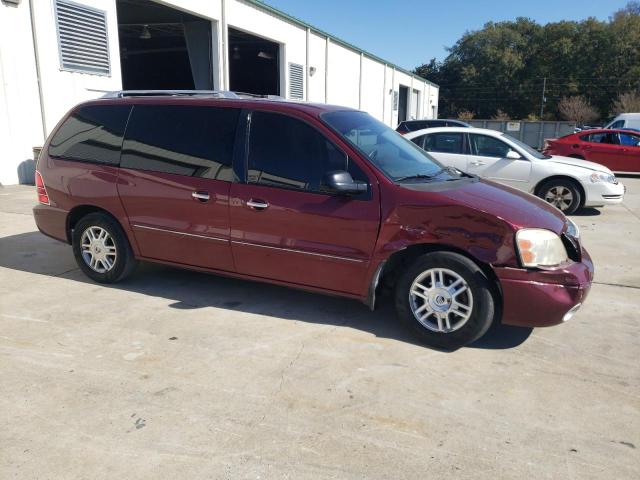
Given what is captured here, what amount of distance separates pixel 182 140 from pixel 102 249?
1.42 m

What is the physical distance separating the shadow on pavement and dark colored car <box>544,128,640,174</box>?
12785mm

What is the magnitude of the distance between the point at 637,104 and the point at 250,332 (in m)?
50.0

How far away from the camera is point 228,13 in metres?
16.0

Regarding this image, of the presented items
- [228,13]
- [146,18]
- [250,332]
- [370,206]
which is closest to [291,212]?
[370,206]

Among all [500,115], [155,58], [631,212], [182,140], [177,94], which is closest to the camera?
[182,140]

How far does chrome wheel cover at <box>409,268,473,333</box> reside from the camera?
3742 millimetres

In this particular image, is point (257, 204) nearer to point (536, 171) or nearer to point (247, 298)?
point (247, 298)

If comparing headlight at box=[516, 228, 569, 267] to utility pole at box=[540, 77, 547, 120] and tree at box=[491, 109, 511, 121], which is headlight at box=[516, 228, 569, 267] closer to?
tree at box=[491, 109, 511, 121]

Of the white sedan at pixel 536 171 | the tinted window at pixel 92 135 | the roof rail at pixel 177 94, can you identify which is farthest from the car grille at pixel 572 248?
the white sedan at pixel 536 171

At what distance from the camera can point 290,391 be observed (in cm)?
327

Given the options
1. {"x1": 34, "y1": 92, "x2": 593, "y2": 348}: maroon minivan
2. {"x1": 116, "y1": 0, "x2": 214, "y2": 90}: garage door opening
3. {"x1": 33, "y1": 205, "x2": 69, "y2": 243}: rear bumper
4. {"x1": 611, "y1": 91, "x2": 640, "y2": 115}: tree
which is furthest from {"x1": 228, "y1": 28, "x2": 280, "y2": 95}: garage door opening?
{"x1": 611, "y1": 91, "x2": 640, "y2": 115}: tree

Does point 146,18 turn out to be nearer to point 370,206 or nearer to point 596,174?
point 596,174

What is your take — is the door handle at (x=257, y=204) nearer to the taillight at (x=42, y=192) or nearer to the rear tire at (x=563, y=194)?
the taillight at (x=42, y=192)

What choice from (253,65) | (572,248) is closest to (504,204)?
(572,248)
